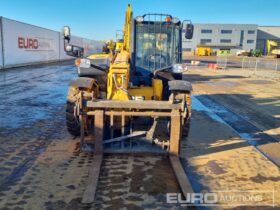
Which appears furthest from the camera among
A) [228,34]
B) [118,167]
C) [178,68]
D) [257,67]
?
[228,34]

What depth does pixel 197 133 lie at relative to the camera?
780 centimetres

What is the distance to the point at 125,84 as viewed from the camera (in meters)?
6.33

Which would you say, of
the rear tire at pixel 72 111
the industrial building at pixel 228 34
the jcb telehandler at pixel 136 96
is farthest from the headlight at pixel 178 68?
the industrial building at pixel 228 34

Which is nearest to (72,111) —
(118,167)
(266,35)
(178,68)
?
(118,167)

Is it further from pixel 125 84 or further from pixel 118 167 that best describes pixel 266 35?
pixel 118 167

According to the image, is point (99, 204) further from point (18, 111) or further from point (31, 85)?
point (31, 85)

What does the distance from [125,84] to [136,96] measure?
0.51 metres

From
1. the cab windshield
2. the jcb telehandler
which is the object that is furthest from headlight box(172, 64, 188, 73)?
the cab windshield

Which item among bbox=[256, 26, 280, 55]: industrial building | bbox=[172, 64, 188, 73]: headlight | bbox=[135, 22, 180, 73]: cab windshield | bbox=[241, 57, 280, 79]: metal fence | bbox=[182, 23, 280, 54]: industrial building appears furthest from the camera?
bbox=[256, 26, 280, 55]: industrial building

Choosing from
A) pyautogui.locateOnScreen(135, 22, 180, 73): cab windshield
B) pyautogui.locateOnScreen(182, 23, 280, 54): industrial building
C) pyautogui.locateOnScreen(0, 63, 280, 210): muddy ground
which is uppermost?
pyautogui.locateOnScreen(182, 23, 280, 54): industrial building

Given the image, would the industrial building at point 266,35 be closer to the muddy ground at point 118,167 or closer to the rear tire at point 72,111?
the muddy ground at point 118,167

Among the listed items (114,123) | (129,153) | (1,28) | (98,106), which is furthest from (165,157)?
(1,28)

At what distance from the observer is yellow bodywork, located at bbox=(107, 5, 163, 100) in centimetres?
629

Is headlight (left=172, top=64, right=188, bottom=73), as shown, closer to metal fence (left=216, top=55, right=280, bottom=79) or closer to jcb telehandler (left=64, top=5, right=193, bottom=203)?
jcb telehandler (left=64, top=5, right=193, bottom=203)
